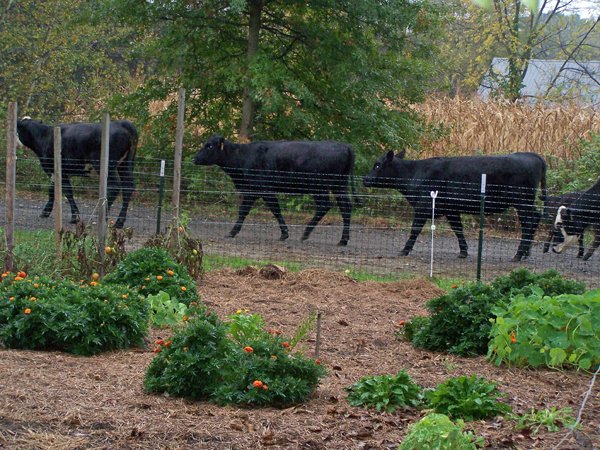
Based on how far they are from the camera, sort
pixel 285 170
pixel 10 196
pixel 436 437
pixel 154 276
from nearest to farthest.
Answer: pixel 436 437
pixel 154 276
pixel 10 196
pixel 285 170

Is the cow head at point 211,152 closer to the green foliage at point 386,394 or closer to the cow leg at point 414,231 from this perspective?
the cow leg at point 414,231

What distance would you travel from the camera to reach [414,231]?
15.5 metres

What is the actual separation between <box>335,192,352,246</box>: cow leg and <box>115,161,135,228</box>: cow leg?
12.2 feet

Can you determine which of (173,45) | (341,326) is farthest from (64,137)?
(341,326)

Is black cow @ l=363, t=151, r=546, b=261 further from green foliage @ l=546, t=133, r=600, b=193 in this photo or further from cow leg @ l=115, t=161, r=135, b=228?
cow leg @ l=115, t=161, r=135, b=228

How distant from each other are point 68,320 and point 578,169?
1615 cm

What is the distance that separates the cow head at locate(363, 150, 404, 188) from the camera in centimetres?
1708

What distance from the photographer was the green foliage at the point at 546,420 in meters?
5.41

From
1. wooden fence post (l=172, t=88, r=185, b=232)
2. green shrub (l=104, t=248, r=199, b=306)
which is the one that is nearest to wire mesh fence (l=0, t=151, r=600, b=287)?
wooden fence post (l=172, t=88, r=185, b=232)

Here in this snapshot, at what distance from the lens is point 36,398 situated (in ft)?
18.7

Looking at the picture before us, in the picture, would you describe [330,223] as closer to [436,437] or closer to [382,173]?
[382,173]

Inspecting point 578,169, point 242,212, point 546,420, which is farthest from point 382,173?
point 546,420

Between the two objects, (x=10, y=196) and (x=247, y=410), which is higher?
(x=10, y=196)

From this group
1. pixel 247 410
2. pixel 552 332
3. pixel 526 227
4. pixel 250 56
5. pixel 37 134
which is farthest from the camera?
pixel 250 56
